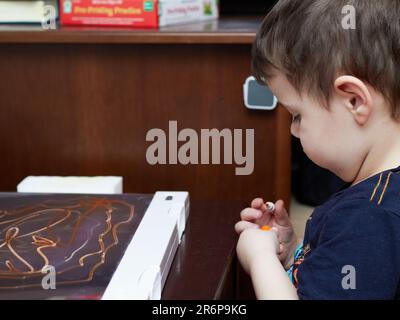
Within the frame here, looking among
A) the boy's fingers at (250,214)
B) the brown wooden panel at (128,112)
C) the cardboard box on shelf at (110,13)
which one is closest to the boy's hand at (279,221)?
the boy's fingers at (250,214)

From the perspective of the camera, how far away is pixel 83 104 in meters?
1.21

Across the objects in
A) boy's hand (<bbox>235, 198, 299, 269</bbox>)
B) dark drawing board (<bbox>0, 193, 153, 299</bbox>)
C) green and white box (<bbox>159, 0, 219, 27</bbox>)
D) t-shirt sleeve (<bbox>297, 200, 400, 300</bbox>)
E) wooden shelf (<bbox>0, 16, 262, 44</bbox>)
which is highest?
green and white box (<bbox>159, 0, 219, 27</bbox>)

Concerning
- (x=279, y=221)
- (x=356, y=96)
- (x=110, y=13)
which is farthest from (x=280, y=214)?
(x=110, y=13)

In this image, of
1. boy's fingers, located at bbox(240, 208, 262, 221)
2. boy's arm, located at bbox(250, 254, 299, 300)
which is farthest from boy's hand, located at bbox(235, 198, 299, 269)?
boy's arm, located at bbox(250, 254, 299, 300)

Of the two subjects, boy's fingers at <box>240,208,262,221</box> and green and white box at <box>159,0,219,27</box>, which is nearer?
boy's fingers at <box>240,208,262,221</box>

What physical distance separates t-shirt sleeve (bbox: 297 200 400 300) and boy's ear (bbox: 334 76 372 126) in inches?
3.5

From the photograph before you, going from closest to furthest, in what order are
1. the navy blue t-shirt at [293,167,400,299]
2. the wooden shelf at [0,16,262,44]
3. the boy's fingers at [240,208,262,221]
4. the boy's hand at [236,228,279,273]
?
the navy blue t-shirt at [293,167,400,299] < the boy's hand at [236,228,279,273] < the boy's fingers at [240,208,262,221] < the wooden shelf at [0,16,262,44]

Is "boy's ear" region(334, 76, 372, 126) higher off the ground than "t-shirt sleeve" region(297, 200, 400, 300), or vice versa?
"boy's ear" region(334, 76, 372, 126)

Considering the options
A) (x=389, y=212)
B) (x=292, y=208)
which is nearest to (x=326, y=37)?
(x=389, y=212)

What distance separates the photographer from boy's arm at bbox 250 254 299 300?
688mm

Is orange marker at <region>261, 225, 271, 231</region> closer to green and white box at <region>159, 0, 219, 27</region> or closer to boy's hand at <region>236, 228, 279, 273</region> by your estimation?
boy's hand at <region>236, 228, 279, 273</region>

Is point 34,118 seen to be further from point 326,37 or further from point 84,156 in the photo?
point 326,37

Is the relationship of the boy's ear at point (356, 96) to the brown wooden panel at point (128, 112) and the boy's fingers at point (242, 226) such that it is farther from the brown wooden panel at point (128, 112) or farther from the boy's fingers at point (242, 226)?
the brown wooden panel at point (128, 112)
